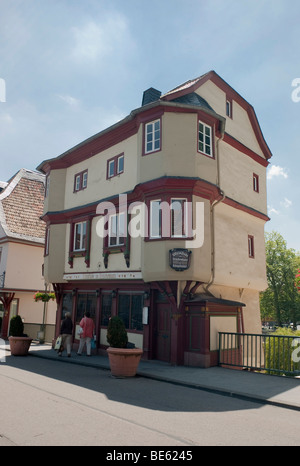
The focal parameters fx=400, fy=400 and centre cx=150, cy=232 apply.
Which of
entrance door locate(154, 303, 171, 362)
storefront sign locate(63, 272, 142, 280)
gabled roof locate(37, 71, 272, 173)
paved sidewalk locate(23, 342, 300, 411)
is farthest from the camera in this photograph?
storefront sign locate(63, 272, 142, 280)

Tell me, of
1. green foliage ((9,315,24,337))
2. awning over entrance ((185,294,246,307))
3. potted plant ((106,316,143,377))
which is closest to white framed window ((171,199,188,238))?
awning over entrance ((185,294,246,307))

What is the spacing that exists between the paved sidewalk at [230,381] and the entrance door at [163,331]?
40cm

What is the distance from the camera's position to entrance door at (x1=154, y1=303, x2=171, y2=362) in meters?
15.3

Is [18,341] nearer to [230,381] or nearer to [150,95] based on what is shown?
[230,381]

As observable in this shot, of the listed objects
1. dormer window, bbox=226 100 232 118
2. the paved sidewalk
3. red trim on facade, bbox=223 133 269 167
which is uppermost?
dormer window, bbox=226 100 232 118

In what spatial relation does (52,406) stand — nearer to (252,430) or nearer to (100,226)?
(252,430)

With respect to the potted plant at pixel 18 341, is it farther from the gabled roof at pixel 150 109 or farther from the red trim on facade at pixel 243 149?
the red trim on facade at pixel 243 149

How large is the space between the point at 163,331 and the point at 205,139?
7.87 m

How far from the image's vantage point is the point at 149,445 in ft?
19.3

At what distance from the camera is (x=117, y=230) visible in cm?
1802

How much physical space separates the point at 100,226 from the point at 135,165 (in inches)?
141

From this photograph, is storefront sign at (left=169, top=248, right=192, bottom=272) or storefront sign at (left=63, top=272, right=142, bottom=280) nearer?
storefront sign at (left=169, top=248, right=192, bottom=272)

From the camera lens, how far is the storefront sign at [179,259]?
1441 centimetres

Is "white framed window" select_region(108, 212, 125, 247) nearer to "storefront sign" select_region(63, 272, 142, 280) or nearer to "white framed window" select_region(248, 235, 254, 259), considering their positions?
"storefront sign" select_region(63, 272, 142, 280)
